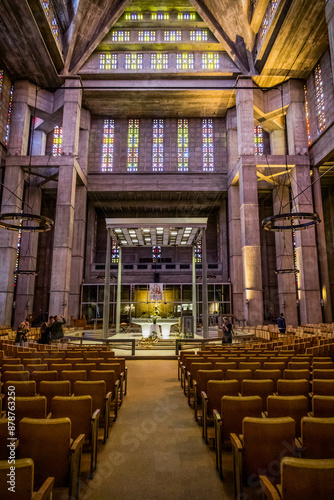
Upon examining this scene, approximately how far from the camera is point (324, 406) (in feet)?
10.5

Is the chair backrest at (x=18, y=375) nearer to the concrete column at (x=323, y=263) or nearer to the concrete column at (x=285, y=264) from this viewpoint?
the concrete column at (x=285, y=264)

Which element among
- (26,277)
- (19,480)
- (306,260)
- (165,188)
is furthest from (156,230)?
(26,277)

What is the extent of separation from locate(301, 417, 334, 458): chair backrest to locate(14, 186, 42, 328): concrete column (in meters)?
24.8

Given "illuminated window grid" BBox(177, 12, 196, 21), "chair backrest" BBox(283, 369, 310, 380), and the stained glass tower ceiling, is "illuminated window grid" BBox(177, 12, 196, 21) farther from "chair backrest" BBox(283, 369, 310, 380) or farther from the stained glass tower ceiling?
"chair backrest" BBox(283, 369, 310, 380)

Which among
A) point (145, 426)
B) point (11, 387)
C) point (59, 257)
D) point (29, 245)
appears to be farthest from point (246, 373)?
point (29, 245)

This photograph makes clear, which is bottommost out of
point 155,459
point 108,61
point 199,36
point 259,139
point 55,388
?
point 155,459

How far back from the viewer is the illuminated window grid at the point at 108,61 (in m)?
24.7

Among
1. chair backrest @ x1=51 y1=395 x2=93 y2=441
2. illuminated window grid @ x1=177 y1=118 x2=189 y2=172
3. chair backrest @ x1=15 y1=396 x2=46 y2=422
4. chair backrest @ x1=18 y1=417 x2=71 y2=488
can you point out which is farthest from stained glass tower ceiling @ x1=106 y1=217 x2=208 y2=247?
illuminated window grid @ x1=177 y1=118 x2=189 y2=172

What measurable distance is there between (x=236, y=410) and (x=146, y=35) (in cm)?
2954

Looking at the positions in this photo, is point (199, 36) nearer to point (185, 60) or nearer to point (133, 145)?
point (185, 60)

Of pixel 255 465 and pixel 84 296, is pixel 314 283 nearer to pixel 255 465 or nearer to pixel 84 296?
pixel 84 296

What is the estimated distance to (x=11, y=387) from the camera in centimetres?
371

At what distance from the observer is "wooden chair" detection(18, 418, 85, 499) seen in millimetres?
2377

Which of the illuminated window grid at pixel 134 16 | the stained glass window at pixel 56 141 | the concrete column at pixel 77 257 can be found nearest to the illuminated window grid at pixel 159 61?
the illuminated window grid at pixel 134 16
